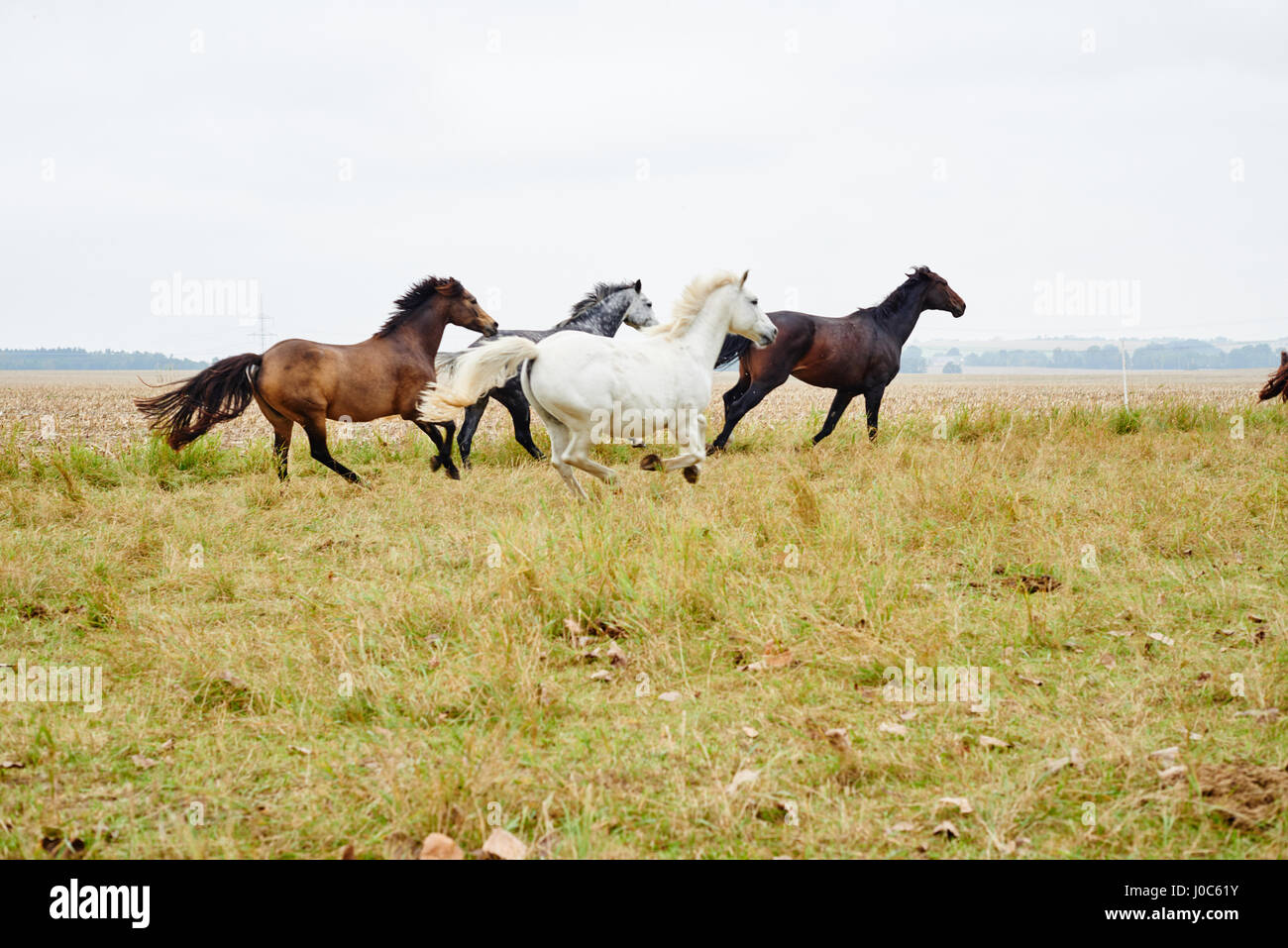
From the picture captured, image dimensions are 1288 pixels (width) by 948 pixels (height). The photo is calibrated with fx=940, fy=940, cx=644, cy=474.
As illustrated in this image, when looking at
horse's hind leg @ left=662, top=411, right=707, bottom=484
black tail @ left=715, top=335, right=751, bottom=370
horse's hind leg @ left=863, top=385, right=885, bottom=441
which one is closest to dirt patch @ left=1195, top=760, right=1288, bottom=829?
horse's hind leg @ left=662, top=411, right=707, bottom=484

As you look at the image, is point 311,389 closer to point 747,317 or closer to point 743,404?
point 747,317

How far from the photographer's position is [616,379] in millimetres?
7320

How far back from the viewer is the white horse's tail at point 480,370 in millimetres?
7109

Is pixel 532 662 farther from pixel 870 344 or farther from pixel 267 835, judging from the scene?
pixel 870 344

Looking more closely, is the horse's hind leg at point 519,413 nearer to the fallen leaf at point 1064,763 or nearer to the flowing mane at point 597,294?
the flowing mane at point 597,294

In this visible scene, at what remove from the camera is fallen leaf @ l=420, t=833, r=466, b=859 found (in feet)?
8.75

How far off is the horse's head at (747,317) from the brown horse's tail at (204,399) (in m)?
4.51

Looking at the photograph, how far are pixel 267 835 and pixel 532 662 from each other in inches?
51.0

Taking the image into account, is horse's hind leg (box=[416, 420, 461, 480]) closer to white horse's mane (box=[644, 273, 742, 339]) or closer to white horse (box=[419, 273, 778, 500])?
white horse (box=[419, 273, 778, 500])

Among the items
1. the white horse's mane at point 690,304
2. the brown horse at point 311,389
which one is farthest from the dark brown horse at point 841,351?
the brown horse at point 311,389

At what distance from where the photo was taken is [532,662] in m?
3.89

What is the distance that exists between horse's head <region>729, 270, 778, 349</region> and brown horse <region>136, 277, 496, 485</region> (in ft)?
10.6

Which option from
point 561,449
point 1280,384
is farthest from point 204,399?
point 1280,384

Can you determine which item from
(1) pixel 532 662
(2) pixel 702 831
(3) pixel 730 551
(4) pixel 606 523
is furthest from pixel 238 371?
(2) pixel 702 831
